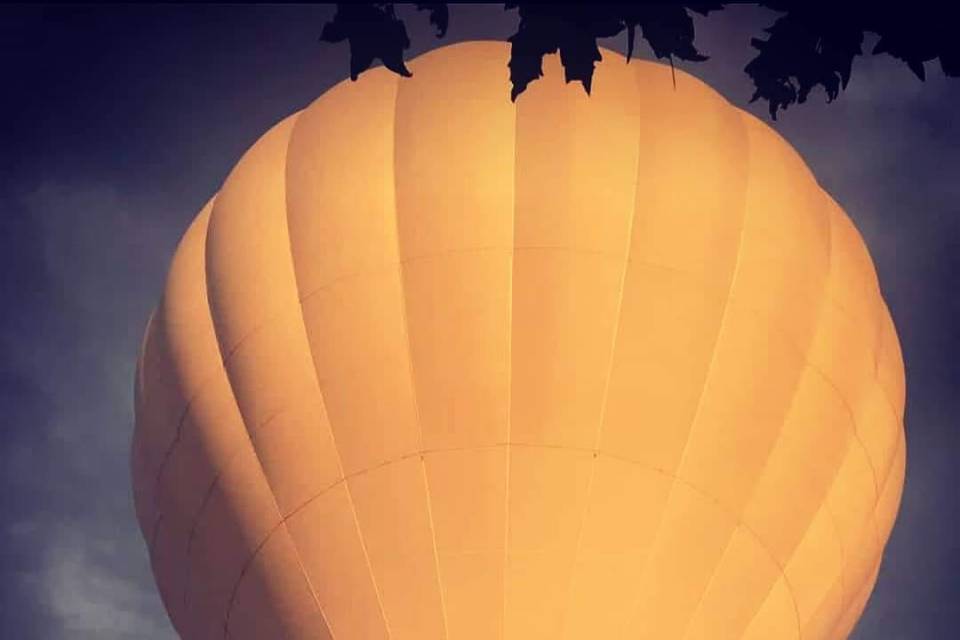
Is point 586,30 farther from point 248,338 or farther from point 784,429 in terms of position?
point 248,338

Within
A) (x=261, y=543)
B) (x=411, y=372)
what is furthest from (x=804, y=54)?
(x=261, y=543)

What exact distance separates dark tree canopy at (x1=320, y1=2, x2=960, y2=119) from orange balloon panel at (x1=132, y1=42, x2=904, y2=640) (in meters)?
4.99

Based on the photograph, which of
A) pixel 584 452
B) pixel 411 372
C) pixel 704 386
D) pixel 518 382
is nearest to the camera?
pixel 584 452

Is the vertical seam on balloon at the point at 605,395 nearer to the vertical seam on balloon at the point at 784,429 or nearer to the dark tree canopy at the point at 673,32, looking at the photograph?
the vertical seam on balloon at the point at 784,429

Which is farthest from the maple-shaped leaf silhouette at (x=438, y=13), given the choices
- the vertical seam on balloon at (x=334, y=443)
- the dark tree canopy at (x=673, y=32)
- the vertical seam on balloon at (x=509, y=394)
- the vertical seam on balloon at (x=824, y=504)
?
the vertical seam on balloon at (x=824, y=504)

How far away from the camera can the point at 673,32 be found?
3.46m

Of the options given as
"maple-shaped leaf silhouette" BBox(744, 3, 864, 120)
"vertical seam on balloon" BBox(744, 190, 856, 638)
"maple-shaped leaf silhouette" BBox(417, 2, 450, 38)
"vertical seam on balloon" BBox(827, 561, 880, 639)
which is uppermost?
"maple-shaped leaf silhouette" BBox(417, 2, 450, 38)

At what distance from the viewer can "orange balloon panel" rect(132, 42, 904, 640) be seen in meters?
8.30

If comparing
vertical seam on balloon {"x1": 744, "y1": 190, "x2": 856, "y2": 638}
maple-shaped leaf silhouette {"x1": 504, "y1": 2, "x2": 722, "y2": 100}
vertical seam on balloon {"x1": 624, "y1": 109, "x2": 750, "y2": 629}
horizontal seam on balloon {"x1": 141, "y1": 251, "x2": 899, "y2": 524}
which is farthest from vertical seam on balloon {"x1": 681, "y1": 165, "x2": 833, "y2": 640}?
maple-shaped leaf silhouette {"x1": 504, "y1": 2, "x2": 722, "y2": 100}

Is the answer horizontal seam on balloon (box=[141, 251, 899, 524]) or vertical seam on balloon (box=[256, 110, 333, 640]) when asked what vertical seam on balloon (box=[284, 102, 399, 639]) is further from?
horizontal seam on balloon (box=[141, 251, 899, 524])

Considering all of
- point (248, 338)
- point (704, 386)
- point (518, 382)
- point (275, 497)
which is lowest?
point (275, 497)

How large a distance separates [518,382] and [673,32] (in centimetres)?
519

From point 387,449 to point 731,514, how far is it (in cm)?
217

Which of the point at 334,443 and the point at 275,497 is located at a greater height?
the point at 334,443
